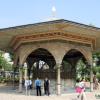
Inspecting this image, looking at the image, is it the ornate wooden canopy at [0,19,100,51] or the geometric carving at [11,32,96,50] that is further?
the geometric carving at [11,32,96,50]

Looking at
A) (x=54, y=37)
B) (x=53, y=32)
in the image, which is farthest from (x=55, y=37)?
(x=53, y=32)

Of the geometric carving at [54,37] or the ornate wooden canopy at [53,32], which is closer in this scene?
the ornate wooden canopy at [53,32]

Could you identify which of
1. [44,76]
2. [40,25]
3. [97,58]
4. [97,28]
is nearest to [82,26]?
[97,28]

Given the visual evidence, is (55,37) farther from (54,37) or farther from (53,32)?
(53,32)

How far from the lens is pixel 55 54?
68.6 feet

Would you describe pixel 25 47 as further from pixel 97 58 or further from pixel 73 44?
pixel 97 58

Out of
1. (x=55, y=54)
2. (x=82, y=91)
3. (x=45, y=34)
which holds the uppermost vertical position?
(x=45, y=34)

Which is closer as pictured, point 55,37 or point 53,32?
point 53,32

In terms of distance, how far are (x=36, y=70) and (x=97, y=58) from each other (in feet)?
73.5

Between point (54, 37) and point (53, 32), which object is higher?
point (53, 32)

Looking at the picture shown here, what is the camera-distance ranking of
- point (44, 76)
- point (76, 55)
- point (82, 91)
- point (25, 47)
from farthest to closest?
point (76, 55), point (44, 76), point (25, 47), point (82, 91)

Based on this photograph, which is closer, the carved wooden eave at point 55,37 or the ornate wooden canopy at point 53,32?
the ornate wooden canopy at point 53,32

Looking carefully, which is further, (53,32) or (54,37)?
(54,37)

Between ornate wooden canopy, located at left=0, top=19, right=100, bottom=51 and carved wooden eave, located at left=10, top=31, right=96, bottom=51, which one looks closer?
ornate wooden canopy, located at left=0, top=19, right=100, bottom=51
